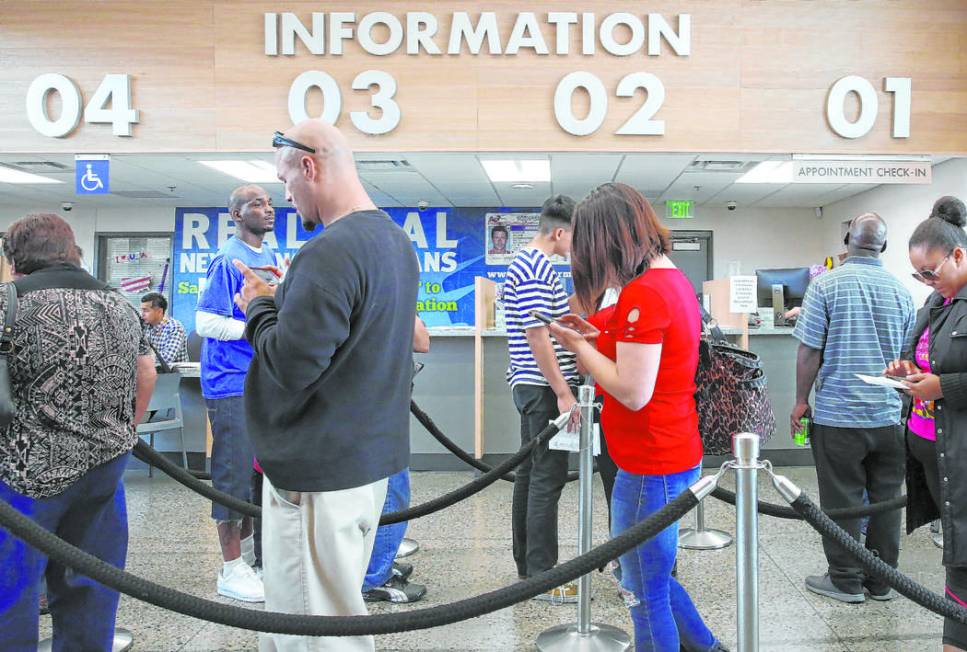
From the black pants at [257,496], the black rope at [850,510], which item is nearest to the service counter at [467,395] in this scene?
the black pants at [257,496]

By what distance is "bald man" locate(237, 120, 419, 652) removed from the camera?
51.7 inches

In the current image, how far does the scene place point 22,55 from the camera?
4402mm

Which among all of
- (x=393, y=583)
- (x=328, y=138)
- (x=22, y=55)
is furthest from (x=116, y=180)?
(x=328, y=138)

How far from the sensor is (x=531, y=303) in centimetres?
282

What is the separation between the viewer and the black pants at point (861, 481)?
289cm

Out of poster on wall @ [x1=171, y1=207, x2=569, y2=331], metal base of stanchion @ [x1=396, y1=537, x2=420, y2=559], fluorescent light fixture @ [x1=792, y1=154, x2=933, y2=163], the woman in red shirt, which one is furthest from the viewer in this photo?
poster on wall @ [x1=171, y1=207, x2=569, y2=331]

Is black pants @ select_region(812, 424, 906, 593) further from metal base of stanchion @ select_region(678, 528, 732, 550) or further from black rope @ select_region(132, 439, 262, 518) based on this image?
black rope @ select_region(132, 439, 262, 518)

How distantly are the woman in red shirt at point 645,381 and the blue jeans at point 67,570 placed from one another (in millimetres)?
1337

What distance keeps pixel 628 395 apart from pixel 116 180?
8.03 m

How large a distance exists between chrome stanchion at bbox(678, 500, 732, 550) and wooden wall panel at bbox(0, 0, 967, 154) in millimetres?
2221

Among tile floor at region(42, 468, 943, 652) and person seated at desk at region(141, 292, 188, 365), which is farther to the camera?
person seated at desk at region(141, 292, 188, 365)

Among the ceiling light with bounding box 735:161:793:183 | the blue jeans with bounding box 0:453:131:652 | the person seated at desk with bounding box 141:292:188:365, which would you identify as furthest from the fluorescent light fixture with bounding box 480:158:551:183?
the blue jeans with bounding box 0:453:131:652

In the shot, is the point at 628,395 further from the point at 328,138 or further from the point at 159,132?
the point at 159,132

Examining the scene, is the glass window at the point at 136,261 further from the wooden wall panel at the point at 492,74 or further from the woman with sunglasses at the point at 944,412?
the woman with sunglasses at the point at 944,412
